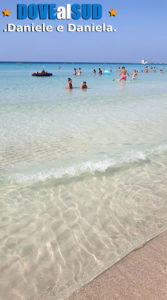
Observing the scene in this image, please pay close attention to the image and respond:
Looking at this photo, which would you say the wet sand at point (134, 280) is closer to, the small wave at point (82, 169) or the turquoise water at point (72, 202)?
the turquoise water at point (72, 202)

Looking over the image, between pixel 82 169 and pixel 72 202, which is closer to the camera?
pixel 72 202

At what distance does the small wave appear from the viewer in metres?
4.91

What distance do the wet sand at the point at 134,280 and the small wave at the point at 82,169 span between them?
248 centimetres

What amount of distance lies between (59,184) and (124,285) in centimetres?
250

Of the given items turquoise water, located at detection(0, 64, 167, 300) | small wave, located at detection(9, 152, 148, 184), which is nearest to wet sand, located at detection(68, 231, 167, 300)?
turquoise water, located at detection(0, 64, 167, 300)

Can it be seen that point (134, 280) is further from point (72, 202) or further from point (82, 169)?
point (82, 169)

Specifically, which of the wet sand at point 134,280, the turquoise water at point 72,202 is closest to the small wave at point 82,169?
the turquoise water at point 72,202

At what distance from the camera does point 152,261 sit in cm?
270

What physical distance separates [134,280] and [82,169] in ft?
9.98

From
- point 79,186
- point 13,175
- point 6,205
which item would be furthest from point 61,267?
point 13,175

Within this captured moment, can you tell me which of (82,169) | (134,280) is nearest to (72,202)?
(82,169)

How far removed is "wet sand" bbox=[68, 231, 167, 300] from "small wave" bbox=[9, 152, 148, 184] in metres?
2.48

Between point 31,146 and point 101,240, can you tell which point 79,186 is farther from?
point 31,146

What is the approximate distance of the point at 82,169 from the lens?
5344 millimetres
